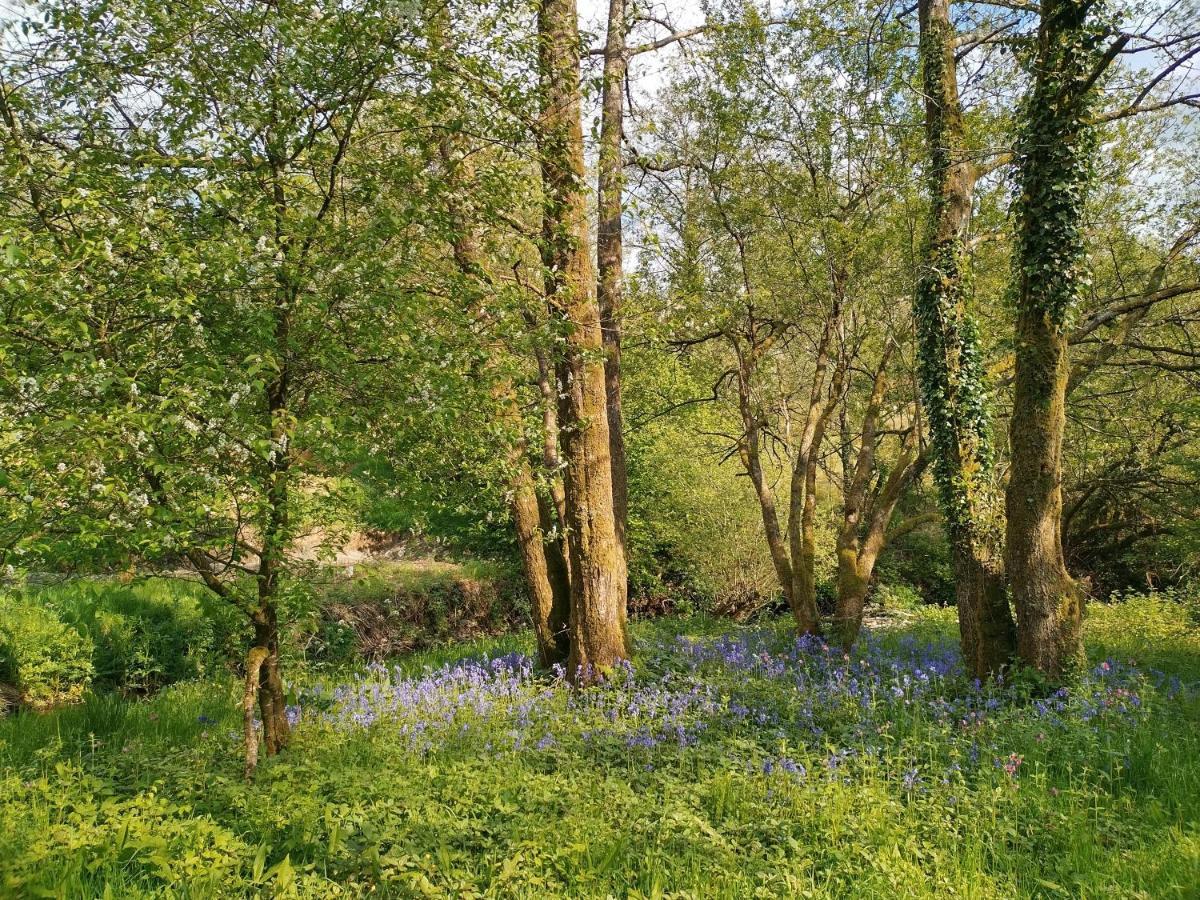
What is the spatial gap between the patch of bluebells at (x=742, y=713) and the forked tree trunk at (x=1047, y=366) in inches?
21.9

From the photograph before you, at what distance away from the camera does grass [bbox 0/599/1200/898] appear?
3.14 m

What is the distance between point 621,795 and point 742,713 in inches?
75.0

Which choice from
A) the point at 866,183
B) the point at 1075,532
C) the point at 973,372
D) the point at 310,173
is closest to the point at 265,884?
the point at 310,173

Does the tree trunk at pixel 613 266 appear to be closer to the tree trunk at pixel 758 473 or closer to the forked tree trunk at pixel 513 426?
the forked tree trunk at pixel 513 426

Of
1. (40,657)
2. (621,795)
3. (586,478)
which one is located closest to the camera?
(621,795)

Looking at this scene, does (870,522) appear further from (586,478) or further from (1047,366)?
(586,478)

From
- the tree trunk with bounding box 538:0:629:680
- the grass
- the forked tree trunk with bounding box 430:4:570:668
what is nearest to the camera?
the grass

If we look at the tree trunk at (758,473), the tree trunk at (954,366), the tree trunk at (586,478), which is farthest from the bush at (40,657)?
the tree trunk at (954,366)

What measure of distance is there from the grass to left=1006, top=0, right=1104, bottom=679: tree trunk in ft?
2.03

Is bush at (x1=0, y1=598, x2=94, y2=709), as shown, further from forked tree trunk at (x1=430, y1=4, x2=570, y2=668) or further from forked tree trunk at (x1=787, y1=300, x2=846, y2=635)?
forked tree trunk at (x1=787, y1=300, x2=846, y2=635)

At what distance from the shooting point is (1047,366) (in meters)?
6.34

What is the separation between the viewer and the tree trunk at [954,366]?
7137mm

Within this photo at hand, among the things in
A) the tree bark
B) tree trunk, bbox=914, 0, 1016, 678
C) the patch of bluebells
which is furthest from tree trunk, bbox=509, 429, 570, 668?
tree trunk, bbox=914, 0, 1016, 678

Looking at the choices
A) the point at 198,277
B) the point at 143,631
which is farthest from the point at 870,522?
the point at 143,631
